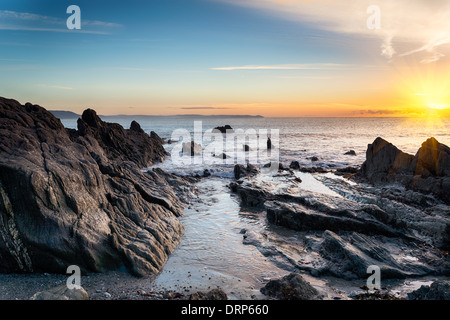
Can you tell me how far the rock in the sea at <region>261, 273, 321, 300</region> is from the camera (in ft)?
33.0

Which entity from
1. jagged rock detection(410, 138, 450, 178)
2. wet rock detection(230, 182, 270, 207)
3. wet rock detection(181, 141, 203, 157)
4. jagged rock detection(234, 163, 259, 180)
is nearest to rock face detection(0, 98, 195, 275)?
wet rock detection(230, 182, 270, 207)

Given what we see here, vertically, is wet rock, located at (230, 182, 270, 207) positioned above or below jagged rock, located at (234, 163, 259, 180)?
below

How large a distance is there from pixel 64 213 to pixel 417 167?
27.7m

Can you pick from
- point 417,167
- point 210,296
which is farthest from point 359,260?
point 417,167

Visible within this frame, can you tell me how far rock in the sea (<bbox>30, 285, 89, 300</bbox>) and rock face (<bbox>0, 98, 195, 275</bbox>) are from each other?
2.05 meters

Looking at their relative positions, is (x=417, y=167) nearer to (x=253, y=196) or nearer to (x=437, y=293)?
(x=253, y=196)

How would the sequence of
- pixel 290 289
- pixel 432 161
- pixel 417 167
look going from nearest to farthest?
pixel 290 289
pixel 432 161
pixel 417 167

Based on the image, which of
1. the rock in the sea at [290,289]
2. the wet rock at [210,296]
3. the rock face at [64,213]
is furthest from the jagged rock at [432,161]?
the wet rock at [210,296]

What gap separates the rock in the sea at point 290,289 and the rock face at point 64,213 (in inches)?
195

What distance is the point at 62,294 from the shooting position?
8922 millimetres

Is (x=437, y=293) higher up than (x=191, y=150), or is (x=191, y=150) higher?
(x=191, y=150)

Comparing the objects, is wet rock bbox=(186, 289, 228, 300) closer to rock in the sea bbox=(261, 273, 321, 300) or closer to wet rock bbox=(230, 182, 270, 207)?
rock in the sea bbox=(261, 273, 321, 300)

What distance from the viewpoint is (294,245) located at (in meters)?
15.7

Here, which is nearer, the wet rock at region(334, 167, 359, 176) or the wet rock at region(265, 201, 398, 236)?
the wet rock at region(265, 201, 398, 236)
